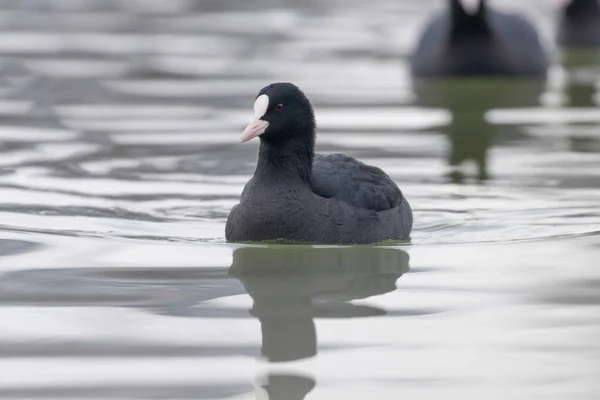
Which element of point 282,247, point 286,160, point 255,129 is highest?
point 255,129

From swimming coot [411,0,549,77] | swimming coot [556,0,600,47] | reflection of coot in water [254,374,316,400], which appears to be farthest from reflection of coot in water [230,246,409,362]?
swimming coot [556,0,600,47]

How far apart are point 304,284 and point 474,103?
693 cm

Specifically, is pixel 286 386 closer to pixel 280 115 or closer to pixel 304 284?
pixel 304 284

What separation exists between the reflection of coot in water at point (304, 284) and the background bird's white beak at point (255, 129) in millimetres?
601

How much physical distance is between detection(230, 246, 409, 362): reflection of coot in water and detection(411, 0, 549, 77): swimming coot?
25.0 ft

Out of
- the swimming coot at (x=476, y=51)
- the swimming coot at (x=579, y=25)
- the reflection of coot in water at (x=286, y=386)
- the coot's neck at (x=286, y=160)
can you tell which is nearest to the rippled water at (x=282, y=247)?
the reflection of coot in water at (x=286, y=386)

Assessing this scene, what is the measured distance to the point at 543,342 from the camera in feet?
19.2

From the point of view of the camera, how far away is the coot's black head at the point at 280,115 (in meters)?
7.50

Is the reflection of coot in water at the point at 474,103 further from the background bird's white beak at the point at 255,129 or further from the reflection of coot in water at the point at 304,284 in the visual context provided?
the background bird's white beak at the point at 255,129

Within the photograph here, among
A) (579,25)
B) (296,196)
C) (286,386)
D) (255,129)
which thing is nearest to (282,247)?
(296,196)

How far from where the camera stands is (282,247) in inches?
300

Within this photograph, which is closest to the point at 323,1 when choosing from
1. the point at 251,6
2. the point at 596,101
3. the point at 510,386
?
the point at 251,6

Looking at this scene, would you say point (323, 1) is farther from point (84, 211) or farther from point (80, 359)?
point (80, 359)

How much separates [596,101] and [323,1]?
29.1 feet
